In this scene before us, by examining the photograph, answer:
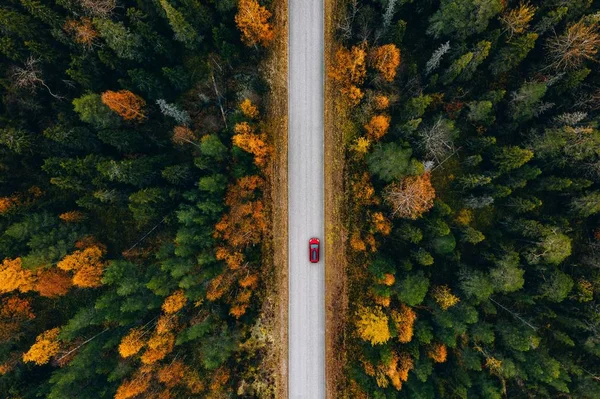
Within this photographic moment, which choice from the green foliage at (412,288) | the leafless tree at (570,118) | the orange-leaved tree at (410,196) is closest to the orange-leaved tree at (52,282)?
the green foliage at (412,288)

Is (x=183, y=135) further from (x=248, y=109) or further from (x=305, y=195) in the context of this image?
(x=305, y=195)

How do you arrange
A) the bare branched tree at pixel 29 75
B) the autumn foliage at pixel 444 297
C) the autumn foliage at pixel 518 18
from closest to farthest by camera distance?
the autumn foliage at pixel 518 18
the bare branched tree at pixel 29 75
the autumn foliage at pixel 444 297

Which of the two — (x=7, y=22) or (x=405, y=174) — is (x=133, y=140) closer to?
(x=7, y=22)

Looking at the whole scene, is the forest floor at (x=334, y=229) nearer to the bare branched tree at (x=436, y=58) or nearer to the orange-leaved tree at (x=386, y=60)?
the orange-leaved tree at (x=386, y=60)

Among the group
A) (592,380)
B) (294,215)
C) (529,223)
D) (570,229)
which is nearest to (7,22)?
(294,215)

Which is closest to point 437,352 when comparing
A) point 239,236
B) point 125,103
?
point 239,236

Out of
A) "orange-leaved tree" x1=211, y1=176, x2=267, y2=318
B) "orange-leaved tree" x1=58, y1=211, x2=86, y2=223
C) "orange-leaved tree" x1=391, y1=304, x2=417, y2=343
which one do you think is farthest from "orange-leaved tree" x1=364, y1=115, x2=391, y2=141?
"orange-leaved tree" x1=58, y1=211, x2=86, y2=223
